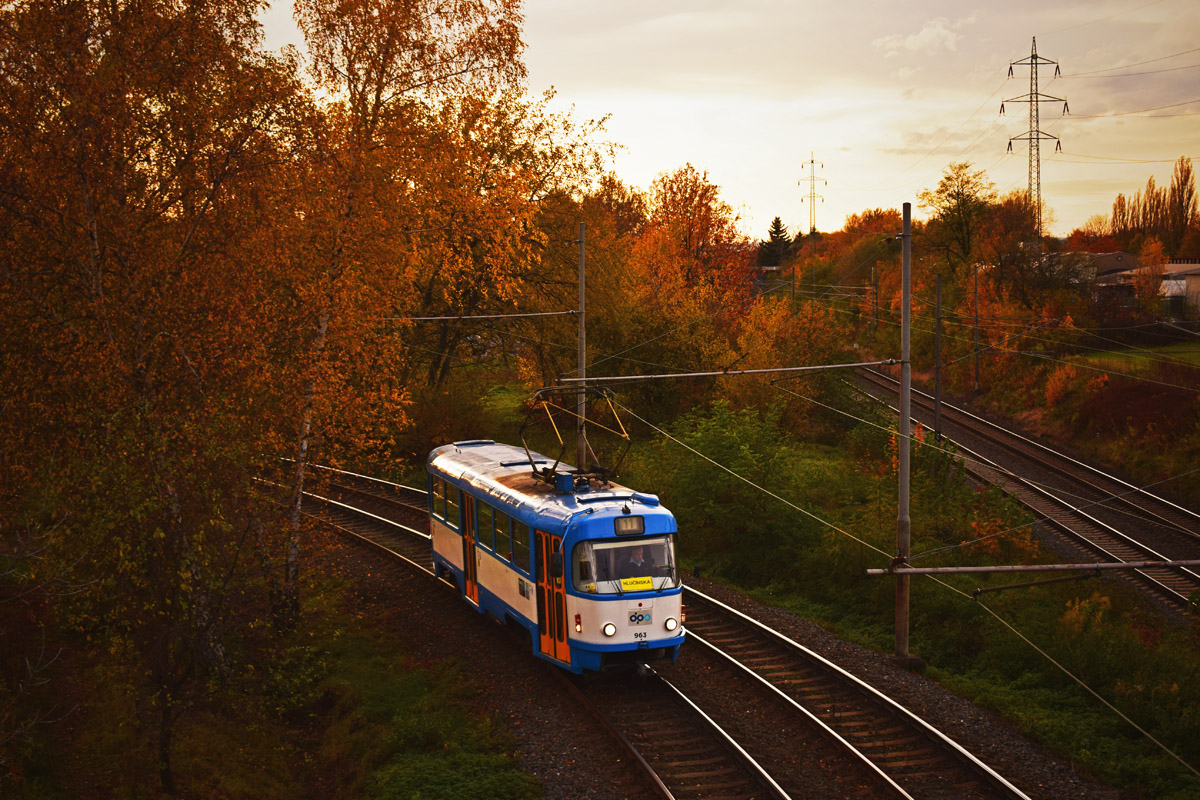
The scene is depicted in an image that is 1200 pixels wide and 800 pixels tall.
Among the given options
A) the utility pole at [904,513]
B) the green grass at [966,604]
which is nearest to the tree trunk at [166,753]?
the utility pole at [904,513]

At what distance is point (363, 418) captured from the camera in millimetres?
16328

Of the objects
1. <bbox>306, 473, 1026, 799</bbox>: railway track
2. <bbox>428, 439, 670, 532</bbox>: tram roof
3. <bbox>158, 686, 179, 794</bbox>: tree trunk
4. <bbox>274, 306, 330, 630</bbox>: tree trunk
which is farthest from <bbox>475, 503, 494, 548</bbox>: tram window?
<bbox>158, 686, 179, 794</bbox>: tree trunk

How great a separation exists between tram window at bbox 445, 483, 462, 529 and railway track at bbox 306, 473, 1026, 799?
3281 millimetres

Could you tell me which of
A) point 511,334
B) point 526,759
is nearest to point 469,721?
point 526,759

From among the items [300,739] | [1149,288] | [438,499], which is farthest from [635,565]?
[1149,288]

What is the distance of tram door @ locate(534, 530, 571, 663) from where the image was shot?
45.2ft

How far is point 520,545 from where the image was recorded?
49.2 feet

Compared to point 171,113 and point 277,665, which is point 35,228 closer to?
point 171,113

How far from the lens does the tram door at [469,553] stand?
17.5m

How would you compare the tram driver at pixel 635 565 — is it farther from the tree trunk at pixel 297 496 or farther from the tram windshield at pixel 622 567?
the tree trunk at pixel 297 496

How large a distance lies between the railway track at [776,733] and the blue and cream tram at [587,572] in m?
0.79

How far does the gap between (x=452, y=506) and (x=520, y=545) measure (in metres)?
4.05

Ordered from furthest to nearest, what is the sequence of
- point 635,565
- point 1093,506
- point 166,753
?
point 1093,506
point 635,565
point 166,753

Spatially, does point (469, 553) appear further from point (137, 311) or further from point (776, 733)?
point (137, 311)
